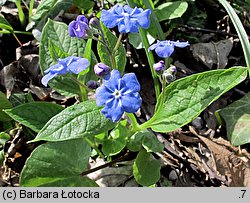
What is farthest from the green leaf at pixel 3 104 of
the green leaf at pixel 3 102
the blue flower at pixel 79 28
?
the blue flower at pixel 79 28

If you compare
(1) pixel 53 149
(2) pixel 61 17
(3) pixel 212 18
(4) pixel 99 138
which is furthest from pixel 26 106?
(3) pixel 212 18

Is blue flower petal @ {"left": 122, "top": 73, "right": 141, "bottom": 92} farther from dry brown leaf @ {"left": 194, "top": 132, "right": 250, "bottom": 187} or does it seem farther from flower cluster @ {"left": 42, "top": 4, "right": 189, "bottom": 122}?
dry brown leaf @ {"left": 194, "top": 132, "right": 250, "bottom": 187}

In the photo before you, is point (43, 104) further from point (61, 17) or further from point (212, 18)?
point (212, 18)

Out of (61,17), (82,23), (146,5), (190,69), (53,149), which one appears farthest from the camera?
(61,17)

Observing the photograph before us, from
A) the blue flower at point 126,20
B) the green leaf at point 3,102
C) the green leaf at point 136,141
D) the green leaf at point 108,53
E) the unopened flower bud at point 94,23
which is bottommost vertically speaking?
the green leaf at point 136,141

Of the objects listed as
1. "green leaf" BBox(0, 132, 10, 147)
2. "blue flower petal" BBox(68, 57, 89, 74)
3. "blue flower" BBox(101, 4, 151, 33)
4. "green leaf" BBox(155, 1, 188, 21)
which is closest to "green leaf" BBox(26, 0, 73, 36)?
"green leaf" BBox(155, 1, 188, 21)

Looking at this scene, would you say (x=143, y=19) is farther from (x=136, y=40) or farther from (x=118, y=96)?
(x=136, y=40)

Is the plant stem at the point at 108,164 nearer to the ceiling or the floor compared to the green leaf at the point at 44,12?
nearer to the floor

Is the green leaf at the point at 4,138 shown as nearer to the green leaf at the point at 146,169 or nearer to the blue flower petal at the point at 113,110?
the green leaf at the point at 146,169

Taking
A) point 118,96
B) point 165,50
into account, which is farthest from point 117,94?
point 165,50
